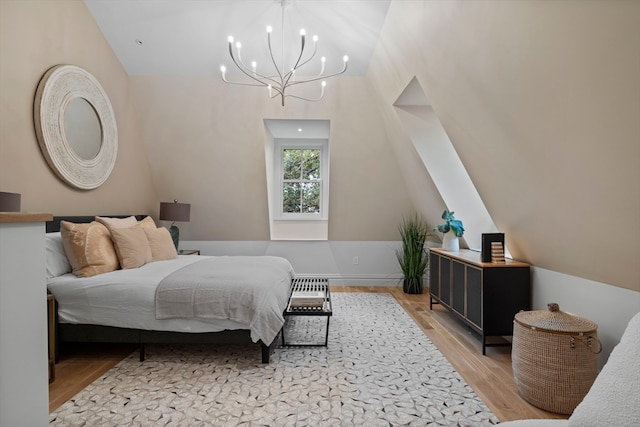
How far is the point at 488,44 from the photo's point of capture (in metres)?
1.89

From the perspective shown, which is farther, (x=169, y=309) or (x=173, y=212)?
(x=173, y=212)

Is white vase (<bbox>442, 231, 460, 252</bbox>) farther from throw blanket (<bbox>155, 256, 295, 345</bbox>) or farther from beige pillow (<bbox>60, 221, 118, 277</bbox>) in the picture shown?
beige pillow (<bbox>60, 221, 118, 277</bbox>)

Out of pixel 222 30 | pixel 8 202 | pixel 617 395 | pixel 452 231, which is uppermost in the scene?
pixel 222 30

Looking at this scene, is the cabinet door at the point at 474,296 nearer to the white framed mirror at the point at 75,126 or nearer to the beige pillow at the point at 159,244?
the beige pillow at the point at 159,244

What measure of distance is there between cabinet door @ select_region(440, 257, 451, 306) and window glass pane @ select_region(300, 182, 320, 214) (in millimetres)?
2509

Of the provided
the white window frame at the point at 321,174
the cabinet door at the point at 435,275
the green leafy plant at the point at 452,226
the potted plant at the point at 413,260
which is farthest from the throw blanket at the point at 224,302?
the white window frame at the point at 321,174

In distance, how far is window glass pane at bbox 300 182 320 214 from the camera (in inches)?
224

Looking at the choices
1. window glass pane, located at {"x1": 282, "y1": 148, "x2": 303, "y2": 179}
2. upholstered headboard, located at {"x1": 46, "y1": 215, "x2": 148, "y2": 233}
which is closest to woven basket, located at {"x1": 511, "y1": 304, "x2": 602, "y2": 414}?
upholstered headboard, located at {"x1": 46, "y1": 215, "x2": 148, "y2": 233}

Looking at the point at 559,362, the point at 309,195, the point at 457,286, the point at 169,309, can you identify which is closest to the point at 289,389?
the point at 169,309

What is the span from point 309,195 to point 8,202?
13.2 feet

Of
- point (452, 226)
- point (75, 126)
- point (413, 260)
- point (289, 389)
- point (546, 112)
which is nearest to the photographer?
point (546, 112)

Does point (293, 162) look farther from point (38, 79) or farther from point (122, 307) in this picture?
point (122, 307)

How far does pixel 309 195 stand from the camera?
5.69 meters

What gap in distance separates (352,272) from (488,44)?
3910 millimetres
